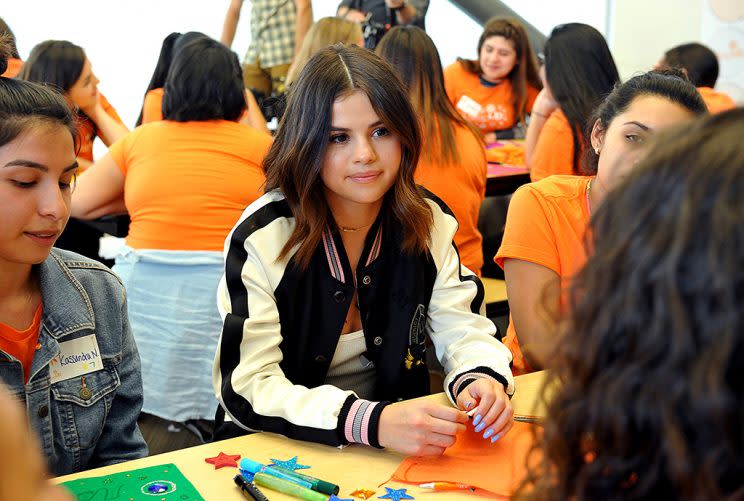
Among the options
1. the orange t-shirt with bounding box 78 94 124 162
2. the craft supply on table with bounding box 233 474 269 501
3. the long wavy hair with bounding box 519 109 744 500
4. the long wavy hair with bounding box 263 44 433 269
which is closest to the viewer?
the long wavy hair with bounding box 519 109 744 500

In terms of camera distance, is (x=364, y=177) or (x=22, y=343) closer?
(x=22, y=343)

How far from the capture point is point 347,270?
164 centimetres

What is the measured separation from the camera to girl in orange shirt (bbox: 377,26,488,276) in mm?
2852

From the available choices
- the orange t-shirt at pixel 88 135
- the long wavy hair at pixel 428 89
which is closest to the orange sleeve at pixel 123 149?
the orange t-shirt at pixel 88 135

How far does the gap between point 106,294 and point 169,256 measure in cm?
114

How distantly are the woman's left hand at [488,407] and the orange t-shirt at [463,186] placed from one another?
1408 millimetres

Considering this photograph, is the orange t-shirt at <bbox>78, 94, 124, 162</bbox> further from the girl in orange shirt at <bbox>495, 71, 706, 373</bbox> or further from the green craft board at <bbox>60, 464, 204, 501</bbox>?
the green craft board at <bbox>60, 464, 204, 501</bbox>

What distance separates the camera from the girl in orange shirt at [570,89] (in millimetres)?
3145

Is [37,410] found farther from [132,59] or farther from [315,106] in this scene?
[132,59]

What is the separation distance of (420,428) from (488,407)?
0.49 feet

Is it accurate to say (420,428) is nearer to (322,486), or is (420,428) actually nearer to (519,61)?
(322,486)

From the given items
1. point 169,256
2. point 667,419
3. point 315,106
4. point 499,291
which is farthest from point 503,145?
point 667,419

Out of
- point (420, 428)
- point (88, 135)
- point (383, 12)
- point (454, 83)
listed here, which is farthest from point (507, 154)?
point (420, 428)

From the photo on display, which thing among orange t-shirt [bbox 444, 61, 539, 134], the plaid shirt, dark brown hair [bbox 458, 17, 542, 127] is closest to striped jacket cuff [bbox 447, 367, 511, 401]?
orange t-shirt [bbox 444, 61, 539, 134]
